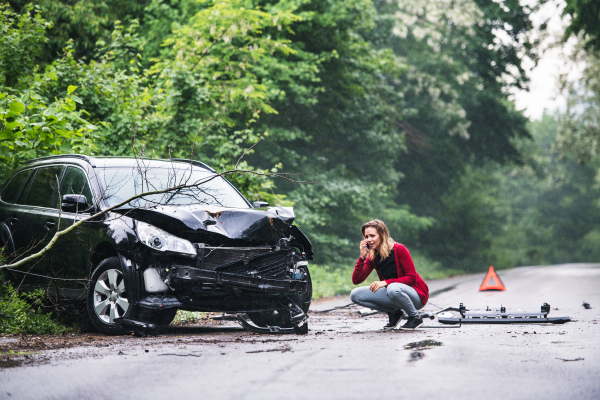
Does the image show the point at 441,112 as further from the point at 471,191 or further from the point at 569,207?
the point at 569,207

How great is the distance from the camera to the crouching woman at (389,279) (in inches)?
302

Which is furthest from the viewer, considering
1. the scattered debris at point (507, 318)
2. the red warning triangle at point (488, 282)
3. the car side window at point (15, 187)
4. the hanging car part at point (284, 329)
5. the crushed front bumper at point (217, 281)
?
the red warning triangle at point (488, 282)

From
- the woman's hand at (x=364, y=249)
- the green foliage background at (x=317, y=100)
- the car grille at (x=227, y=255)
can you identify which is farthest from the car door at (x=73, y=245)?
the woman's hand at (x=364, y=249)

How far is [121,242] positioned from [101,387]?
2.46 m

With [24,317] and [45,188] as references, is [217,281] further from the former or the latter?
[45,188]

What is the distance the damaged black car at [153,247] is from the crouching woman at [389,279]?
2.22ft

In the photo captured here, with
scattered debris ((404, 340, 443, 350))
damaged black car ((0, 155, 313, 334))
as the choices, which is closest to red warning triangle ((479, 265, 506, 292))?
damaged black car ((0, 155, 313, 334))

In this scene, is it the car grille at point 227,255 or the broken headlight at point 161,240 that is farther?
the car grille at point 227,255

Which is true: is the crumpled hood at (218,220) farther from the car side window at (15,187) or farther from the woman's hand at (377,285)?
the car side window at (15,187)

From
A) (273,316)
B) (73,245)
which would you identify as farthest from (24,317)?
(273,316)

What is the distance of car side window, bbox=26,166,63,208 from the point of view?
8.20 m

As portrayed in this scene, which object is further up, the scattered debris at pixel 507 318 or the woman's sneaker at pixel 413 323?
the woman's sneaker at pixel 413 323

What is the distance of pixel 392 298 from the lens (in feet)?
25.0

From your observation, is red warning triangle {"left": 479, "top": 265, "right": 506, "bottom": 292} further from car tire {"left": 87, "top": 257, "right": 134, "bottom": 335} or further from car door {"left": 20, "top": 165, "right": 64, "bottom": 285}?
car tire {"left": 87, "top": 257, "right": 134, "bottom": 335}
